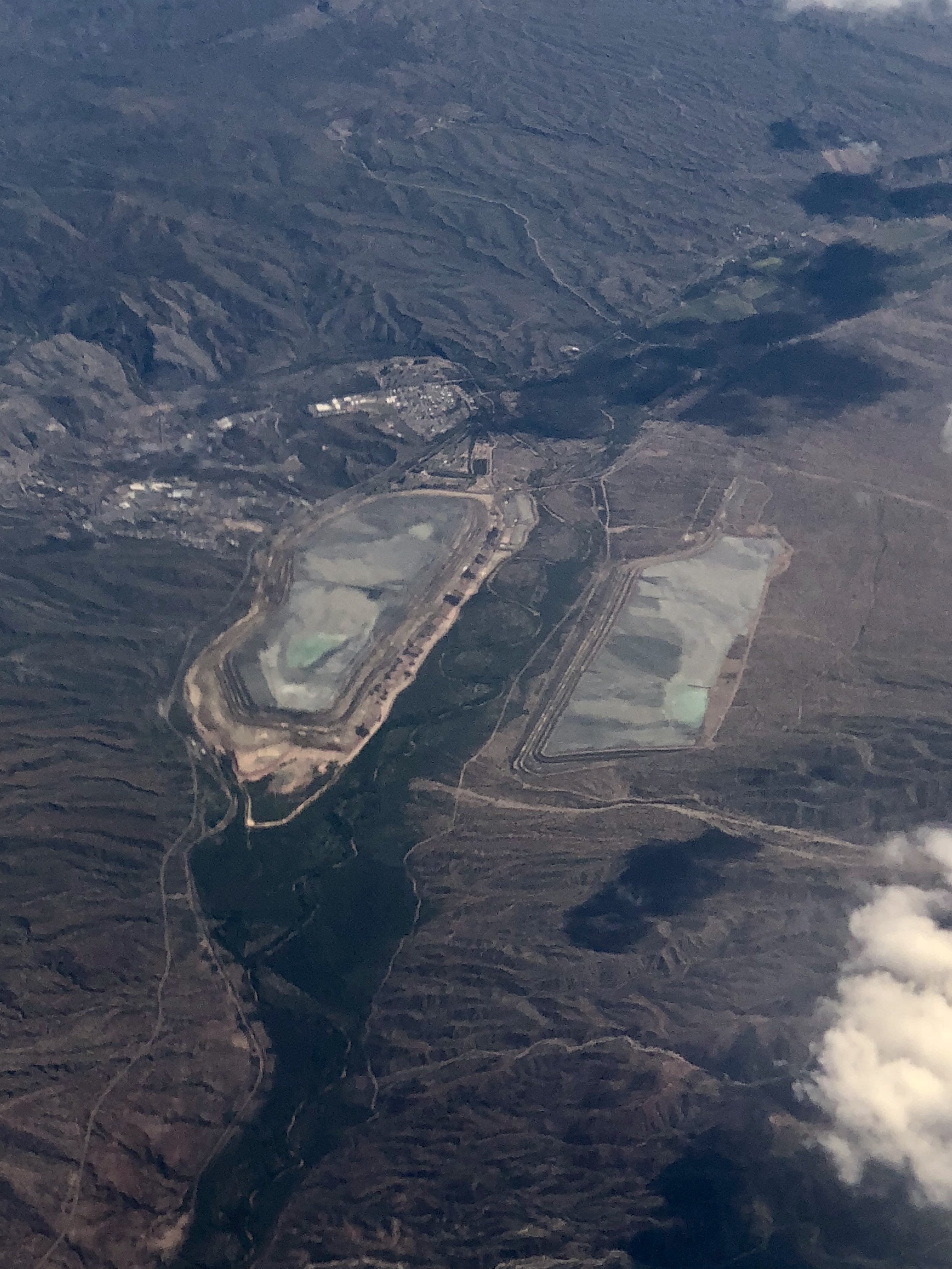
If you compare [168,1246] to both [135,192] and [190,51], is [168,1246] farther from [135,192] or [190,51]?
[190,51]

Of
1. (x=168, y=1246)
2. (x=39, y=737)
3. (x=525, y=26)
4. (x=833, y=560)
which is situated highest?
(x=525, y=26)

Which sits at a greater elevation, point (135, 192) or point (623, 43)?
point (623, 43)

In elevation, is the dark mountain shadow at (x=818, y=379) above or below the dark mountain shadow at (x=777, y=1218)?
above

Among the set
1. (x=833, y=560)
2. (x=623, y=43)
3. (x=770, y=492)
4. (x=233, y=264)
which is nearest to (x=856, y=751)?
(x=833, y=560)

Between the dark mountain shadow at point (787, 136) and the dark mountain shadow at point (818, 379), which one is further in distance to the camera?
the dark mountain shadow at point (787, 136)

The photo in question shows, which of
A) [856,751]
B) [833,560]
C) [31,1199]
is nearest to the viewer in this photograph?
[31,1199]

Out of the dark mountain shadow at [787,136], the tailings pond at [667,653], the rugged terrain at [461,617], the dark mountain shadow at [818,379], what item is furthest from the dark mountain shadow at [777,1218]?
the dark mountain shadow at [787,136]

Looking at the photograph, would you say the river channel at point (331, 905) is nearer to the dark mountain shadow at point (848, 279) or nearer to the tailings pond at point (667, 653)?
the tailings pond at point (667, 653)

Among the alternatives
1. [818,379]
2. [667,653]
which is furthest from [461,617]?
[818,379]

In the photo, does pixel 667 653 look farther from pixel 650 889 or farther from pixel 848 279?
pixel 848 279
